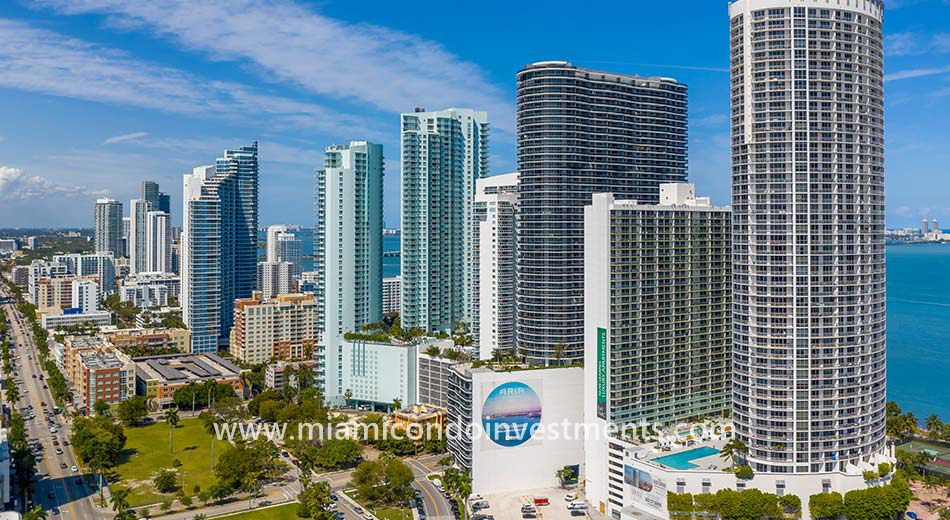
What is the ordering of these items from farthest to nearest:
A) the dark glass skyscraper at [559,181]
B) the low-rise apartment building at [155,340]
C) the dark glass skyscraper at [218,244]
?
the dark glass skyscraper at [218,244]
the low-rise apartment building at [155,340]
the dark glass skyscraper at [559,181]

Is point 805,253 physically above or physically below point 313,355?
above

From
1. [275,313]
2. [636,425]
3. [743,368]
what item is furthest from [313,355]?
[743,368]

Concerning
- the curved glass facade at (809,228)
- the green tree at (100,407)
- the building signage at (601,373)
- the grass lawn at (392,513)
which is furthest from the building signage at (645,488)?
the green tree at (100,407)

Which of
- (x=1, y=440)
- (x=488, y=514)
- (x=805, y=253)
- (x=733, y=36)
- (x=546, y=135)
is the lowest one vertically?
(x=488, y=514)

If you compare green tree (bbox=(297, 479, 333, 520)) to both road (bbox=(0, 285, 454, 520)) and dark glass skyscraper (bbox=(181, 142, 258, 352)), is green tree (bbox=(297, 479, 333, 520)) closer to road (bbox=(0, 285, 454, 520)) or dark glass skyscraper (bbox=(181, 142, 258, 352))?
road (bbox=(0, 285, 454, 520))

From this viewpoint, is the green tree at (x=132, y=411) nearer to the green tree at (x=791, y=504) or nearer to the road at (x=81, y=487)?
the road at (x=81, y=487)

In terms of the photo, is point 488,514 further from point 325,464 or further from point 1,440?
point 1,440

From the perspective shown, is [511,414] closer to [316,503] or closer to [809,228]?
[316,503]
